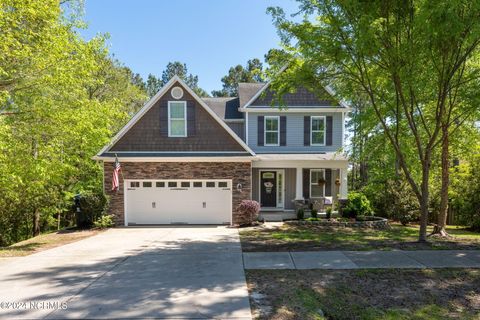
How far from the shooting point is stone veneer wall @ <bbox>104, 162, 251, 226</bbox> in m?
14.2

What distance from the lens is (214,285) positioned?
5.73 metres

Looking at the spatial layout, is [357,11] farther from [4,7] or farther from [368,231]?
[4,7]

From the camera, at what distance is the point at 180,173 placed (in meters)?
14.3

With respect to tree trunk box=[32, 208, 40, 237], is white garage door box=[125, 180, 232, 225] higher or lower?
higher

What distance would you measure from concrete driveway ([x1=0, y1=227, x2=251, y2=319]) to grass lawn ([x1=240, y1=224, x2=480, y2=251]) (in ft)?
3.51

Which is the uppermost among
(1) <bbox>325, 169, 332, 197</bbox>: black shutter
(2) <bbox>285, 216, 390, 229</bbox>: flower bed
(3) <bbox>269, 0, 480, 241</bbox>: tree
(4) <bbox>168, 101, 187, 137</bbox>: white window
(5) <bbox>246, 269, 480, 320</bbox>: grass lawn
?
(3) <bbox>269, 0, 480, 241</bbox>: tree

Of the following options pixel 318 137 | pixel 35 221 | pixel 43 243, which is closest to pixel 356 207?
pixel 318 137

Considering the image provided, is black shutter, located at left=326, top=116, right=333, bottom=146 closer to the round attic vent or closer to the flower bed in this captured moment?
the flower bed

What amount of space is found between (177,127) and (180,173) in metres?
2.14

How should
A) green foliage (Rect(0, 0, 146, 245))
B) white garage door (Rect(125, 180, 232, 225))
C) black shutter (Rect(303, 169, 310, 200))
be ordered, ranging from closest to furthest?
green foliage (Rect(0, 0, 146, 245)) → white garage door (Rect(125, 180, 232, 225)) → black shutter (Rect(303, 169, 310, 200))

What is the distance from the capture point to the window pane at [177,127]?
1451 cm

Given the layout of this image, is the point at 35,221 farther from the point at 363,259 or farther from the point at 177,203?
the point at 363,259

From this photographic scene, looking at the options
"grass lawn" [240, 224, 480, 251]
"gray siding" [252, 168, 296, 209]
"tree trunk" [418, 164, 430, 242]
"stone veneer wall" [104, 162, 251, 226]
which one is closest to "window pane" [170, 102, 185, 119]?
"stone veneer wall" [104, 162, 251, 226]

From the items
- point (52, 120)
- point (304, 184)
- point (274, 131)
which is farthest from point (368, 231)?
point (52, 120)
